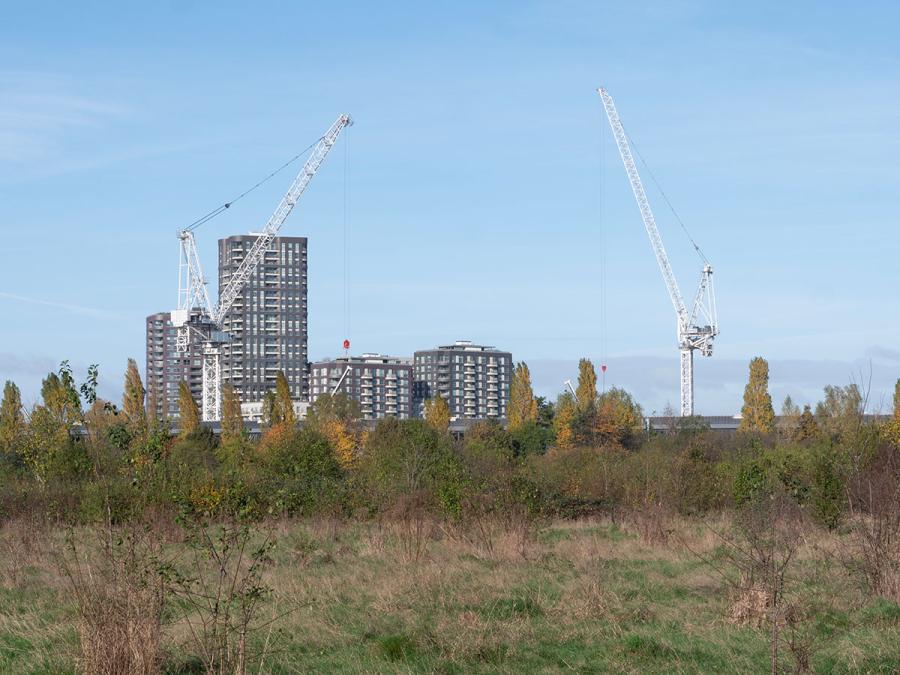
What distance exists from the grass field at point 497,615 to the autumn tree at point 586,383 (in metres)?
85.4

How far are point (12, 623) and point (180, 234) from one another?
13154 cm

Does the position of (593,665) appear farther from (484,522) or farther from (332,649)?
(484,522)

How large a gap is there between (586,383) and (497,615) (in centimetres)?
9508

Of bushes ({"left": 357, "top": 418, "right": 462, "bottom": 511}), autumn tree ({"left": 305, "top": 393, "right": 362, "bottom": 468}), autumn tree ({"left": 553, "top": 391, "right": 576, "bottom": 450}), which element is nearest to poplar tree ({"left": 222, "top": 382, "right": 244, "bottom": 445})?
autumn tree ({"left": 305, "top": 393, "right": 362, "bottom": 468})

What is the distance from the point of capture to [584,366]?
359 ft

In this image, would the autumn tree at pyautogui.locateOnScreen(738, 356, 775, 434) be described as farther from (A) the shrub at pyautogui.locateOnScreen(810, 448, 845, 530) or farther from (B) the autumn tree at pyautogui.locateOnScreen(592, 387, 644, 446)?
(A) the shrub at pyautogui.locateOnScreen(810, 448, 845, 530)

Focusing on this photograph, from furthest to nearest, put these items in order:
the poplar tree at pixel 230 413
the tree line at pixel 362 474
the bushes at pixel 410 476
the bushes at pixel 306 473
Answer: the poplar tree at pixel 230 413 < the bushes at pixel 306 473 < the bushes at pixel 410 476 < the tree line at pixel 362 474

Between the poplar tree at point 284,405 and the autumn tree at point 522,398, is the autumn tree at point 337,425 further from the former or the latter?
the autumn tree at point 522,398

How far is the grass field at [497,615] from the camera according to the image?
1230cm

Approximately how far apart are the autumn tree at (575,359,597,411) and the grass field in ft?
280

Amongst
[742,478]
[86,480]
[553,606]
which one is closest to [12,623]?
[553,606]

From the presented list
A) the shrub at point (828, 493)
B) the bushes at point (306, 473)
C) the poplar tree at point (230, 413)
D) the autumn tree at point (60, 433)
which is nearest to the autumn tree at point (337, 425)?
the poplar tree at point (230, 413)

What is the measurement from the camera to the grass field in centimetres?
1230

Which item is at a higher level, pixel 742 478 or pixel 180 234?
pixel 180 234
